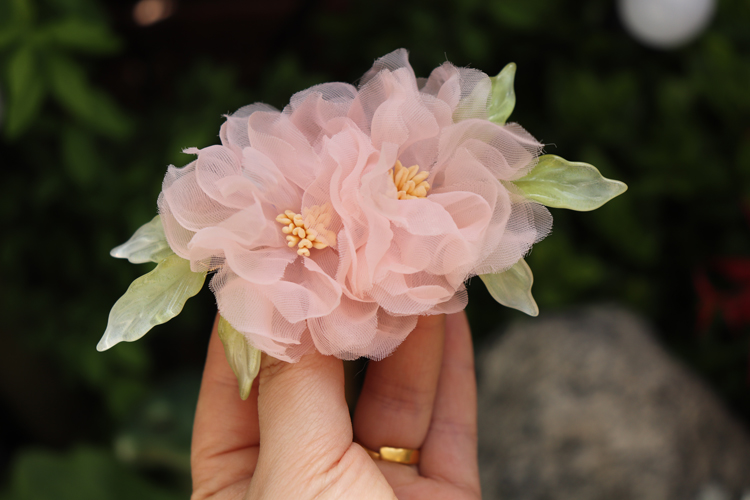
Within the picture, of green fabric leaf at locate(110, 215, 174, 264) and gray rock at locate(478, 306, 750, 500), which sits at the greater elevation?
green fabric leaf at locate(110, 215, 174, 264)

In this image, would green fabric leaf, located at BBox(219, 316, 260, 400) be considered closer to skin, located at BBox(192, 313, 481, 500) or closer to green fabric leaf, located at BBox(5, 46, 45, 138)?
skin, located at BBox(192, 313, 481, 500)

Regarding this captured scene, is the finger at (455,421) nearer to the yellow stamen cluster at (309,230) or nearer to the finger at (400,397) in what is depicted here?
the finger at (400,397)

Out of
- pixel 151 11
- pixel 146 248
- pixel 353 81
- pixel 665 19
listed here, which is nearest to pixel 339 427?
pixel 146 248

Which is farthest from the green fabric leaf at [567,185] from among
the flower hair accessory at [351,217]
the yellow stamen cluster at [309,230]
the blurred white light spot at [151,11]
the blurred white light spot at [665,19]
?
the blurred white light spot at [151,11]

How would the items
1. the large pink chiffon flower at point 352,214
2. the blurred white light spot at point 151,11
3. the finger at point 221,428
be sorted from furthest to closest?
1. the blurred white light spot at point 151,11
2. the finger at point 221,428
3. the large pink chiffon flower at point 352,214

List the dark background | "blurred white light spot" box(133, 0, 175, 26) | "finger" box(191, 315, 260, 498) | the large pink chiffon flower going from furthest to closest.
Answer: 1. "blurred white light spot" box(133, 0, 175, 26)
2. the dark background
3. "finger" box(191, 315, 260, 498)
4. the large pink chiffon flower

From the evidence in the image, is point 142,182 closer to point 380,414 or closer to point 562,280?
point 380,414

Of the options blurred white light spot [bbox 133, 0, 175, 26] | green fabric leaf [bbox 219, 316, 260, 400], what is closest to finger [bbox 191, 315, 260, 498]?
green fabric leaf [bbox 219, 316, 260, 400]
